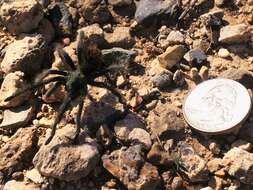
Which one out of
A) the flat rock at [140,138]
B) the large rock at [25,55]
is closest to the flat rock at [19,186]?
the flat rock at [140,138]

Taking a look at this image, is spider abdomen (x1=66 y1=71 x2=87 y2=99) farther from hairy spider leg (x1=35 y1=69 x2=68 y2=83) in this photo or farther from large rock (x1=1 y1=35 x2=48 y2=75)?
A: large rock (x1=1 y1=35 x2=48 y2=75)

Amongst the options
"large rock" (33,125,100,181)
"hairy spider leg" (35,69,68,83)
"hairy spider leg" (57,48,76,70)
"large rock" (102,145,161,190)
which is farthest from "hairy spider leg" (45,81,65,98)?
"large rock" (102,145,161,190)

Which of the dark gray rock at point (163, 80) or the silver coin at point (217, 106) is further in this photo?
the dark gray rock at point (163, 80)

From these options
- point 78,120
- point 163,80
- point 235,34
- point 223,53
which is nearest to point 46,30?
point 78,120

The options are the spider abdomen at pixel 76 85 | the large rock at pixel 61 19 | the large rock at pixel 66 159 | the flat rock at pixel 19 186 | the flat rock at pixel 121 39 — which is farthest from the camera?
the large rock at pixel 61 19

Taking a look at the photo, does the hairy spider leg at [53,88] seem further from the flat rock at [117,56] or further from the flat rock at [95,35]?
the flat rock at [95,35]

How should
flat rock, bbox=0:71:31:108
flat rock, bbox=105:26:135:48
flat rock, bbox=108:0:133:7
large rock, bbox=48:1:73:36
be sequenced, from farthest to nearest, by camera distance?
1. flat rock, bbox=108:0:133:7
2. large rock, bbox=48:1:73:36
3. flat rock, bbox=105:26:135:48
4. flat rock, bbox=0:71:31:108
